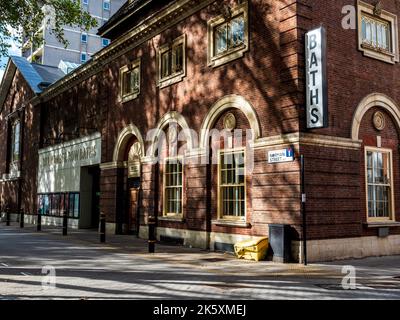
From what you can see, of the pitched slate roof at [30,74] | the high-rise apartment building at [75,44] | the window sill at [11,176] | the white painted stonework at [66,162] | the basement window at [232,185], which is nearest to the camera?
the basement window at [232,185]

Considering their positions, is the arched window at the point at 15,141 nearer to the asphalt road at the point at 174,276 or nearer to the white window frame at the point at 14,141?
the white window frame at the point at 14,141

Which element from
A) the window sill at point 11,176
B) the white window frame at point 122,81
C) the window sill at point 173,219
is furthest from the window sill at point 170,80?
the window sill at point 11,176

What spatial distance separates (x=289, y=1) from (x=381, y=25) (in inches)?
178

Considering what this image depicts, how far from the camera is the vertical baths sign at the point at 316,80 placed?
11.8 m

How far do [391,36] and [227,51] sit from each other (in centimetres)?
573

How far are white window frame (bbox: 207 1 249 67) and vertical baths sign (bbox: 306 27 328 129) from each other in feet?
8.13

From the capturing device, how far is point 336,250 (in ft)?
41.0

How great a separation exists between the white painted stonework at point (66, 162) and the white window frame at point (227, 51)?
10281 mm

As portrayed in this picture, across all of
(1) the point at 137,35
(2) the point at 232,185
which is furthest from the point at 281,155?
(1) the point at 137,35

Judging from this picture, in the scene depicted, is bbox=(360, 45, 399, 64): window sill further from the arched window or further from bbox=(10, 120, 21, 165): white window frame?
the arched window

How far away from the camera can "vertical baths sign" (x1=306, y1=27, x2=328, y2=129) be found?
11750mm

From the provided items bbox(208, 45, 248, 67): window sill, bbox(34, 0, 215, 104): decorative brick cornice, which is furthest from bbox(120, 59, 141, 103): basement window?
bbox(208, 45, 248, 67): window sill

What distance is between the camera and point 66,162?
1102 inches
